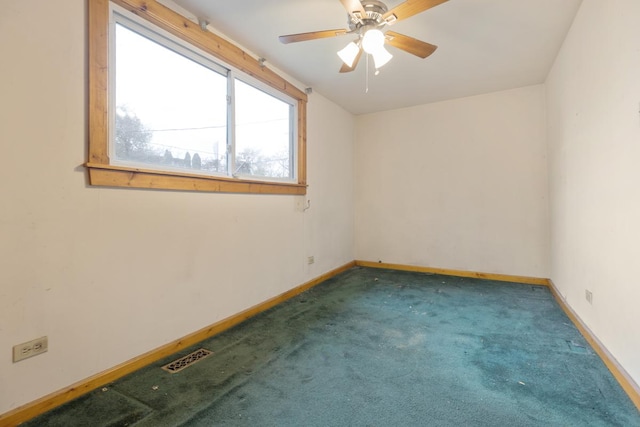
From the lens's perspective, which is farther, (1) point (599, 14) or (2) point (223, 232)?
(2) point (223, 232)

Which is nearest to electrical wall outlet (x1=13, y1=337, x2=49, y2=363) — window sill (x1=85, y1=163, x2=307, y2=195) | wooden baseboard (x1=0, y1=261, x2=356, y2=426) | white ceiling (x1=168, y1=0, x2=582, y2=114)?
wooden baseboard (x1=0, y1=261, x2=356, y2=426)

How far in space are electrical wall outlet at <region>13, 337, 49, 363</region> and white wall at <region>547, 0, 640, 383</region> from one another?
3.17 metres

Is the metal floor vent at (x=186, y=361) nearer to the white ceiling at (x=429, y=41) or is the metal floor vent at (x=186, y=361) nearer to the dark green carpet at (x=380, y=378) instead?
the dark green carpet at (x=380, y=378)

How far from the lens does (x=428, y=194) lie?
462cm

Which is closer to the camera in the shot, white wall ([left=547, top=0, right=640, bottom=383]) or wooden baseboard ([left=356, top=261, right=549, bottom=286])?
white wall ([left=547, top=0, right=640, bottom=383])

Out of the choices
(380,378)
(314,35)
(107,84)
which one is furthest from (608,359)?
(107,84)

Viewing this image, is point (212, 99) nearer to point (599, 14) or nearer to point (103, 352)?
point (103, 352)

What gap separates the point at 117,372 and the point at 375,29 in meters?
2.76

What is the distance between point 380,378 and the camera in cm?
189

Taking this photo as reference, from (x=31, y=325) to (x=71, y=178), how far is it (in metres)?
0.80

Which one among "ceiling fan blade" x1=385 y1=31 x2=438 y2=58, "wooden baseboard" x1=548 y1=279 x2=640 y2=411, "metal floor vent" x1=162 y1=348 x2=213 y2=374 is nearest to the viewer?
"wooden baseboard" x1=548 y1=279 x2=640 y2=411

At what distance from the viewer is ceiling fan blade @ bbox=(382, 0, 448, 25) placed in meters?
1.76

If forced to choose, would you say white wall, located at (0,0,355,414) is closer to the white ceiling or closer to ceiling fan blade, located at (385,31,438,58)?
the white ceiling

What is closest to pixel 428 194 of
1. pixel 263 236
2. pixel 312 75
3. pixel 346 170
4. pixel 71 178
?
pixel 346 170
